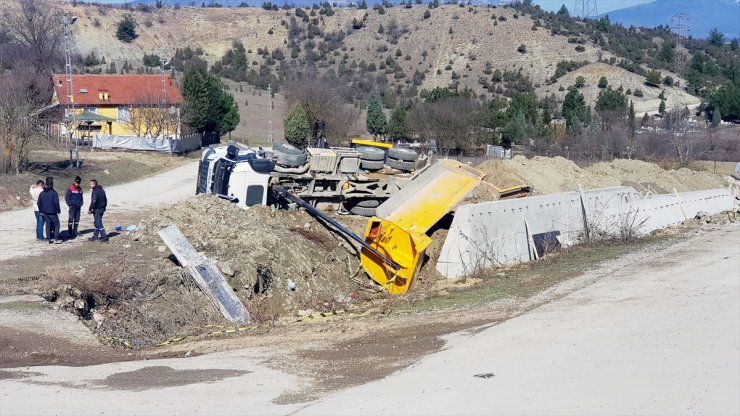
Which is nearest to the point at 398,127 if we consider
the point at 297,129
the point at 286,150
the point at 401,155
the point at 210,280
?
the point at 297,129

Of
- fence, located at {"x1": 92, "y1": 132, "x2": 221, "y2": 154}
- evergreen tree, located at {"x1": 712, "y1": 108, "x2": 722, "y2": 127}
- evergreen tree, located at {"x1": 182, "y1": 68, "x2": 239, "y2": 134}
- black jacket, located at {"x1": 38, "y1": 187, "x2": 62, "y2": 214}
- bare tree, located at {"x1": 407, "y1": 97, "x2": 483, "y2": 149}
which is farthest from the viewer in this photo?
evergreen tree, located at {"x1": 712, "y1": 108, "x2": 722, "y2": 127}

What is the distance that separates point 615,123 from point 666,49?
158ft

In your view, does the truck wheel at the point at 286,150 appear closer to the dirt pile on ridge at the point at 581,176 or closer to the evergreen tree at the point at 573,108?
the dirt pile on ridge at the point at 581,176

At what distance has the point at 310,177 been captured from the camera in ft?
72.8

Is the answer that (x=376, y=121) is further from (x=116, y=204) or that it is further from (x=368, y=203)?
(x=368, y=203)

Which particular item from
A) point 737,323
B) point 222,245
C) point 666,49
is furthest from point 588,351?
point 666,49

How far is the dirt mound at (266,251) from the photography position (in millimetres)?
16781

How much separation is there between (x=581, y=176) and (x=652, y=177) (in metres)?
5.45

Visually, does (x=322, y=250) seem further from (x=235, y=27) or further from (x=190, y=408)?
(x=235, y=27)

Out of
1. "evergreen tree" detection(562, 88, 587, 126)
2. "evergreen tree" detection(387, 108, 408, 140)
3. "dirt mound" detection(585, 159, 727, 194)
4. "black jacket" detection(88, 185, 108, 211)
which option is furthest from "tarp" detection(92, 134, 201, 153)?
"black jacket" detection(88, 185, 108, 211)

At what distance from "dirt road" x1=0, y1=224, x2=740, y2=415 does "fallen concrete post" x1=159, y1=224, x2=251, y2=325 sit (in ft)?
8.14

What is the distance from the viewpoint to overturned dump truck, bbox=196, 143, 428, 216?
21.9 metres

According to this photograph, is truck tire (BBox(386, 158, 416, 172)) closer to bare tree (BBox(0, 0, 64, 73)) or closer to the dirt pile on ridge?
the dirt pile on ridge

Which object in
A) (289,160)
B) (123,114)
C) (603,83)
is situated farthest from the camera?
(603,83)
